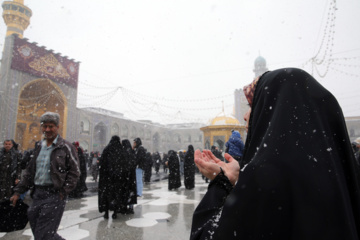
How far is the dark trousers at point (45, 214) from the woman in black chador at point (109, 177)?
6.35 feet

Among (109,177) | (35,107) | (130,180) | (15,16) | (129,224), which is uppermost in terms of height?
(15,16)

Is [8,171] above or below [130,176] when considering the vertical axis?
above

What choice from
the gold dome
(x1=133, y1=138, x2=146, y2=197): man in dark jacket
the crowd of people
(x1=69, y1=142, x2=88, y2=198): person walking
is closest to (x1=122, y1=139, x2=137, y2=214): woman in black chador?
(x1=133, y1=138, x2=146, y2=197): man in dark jacket

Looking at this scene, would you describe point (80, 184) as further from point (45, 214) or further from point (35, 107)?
point (35, 107)

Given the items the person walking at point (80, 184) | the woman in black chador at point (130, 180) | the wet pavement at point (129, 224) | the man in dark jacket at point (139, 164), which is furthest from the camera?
the person walking at point (80, 184)

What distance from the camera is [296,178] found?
635 mm

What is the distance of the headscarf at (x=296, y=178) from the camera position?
613 mm

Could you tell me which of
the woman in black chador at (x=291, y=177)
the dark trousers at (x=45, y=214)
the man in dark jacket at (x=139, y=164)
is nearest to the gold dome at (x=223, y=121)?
the man in dark jacket at (x=139, y=164)

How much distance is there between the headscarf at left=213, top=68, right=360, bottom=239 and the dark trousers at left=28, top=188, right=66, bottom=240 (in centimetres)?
186

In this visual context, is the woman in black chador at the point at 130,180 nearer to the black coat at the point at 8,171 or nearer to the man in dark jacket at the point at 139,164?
the man in dark jacket at the point at 139,164

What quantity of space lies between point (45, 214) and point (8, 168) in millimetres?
3590

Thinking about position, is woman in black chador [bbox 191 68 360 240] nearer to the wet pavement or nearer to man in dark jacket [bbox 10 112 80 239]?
man in dark jacket [bbox 10 112 80 239]

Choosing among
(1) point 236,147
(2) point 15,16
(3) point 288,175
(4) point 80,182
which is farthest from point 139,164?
(2) point 15,16

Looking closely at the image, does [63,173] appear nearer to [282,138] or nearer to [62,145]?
[62,145]
